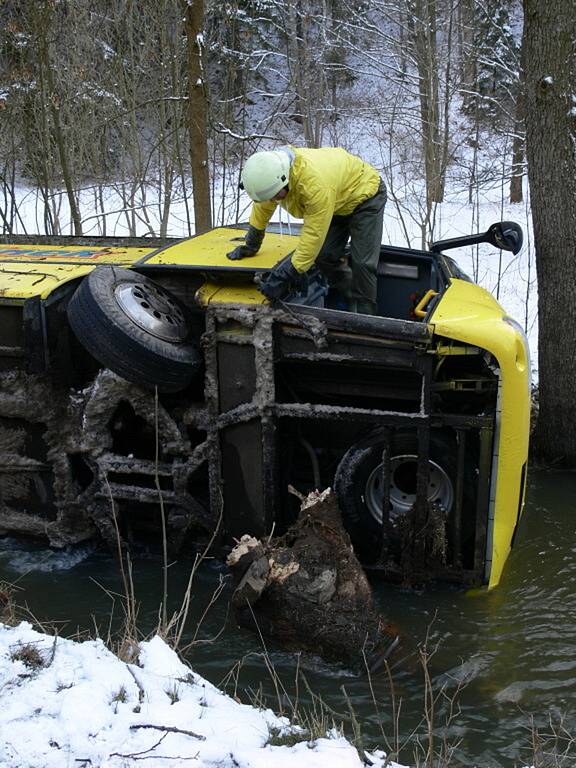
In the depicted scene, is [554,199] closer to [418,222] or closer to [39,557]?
[39,557]

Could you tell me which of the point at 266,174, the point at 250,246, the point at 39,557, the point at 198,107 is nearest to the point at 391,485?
the point at 250,246

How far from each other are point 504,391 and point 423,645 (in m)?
1.49

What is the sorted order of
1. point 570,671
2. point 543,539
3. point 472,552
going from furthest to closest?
point 543,539 → point 472,552 → point 570,671

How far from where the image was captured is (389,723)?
3.68 metres

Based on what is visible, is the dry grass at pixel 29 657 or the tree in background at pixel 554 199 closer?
the dry grass at pixel 29 657

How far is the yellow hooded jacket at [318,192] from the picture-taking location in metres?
4.68

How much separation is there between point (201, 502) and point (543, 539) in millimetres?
2448

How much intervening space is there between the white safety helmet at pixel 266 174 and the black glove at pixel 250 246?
451 mm

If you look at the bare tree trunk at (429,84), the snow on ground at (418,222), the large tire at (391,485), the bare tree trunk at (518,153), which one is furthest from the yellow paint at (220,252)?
the bare tree trunk at (518,153)

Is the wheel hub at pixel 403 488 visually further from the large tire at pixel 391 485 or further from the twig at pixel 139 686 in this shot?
the twig at pixel 139 686

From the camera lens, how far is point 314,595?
4.07 m

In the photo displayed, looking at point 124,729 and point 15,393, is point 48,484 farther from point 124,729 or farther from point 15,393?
point 124,729

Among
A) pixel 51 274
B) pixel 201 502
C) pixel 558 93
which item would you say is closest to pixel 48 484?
pixel 201 502

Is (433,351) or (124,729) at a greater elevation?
(433,351)
